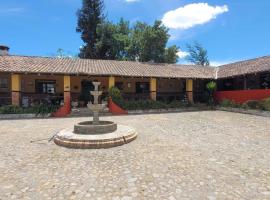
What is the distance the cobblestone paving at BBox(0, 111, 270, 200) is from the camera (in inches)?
184

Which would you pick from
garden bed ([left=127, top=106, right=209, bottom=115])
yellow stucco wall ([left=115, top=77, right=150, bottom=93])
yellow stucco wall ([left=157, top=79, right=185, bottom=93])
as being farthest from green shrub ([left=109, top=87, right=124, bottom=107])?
yellow stucco wall ([left=157, top=79, right=185, bottom=93])

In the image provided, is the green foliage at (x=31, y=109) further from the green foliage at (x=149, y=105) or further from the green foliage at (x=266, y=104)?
the green foliage at (x=266, y=104)

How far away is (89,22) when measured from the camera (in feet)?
129

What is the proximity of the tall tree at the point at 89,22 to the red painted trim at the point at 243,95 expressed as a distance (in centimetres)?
2183

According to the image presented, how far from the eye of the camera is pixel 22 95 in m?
19.6

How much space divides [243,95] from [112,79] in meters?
9.92

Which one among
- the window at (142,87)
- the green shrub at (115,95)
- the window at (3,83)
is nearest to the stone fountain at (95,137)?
the green shrub at (115,95)

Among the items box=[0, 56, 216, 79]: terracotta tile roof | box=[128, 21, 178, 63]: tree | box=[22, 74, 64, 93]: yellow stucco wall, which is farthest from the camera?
box=[128, 21, 178, 63]: tree

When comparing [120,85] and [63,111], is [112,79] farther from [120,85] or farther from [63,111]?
[63,111]

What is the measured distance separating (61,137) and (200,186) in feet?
17.2

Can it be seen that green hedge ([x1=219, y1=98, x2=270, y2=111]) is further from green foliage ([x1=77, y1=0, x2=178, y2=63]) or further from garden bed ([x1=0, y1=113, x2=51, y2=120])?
green foliage ([x1=77, y1=0, x2=178, y2=63])

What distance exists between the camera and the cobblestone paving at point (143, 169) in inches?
184

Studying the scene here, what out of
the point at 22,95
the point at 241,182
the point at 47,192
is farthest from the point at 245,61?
the point at 47,192

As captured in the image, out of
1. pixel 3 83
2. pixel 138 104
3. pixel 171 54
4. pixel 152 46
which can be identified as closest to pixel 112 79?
pixel 138 104
